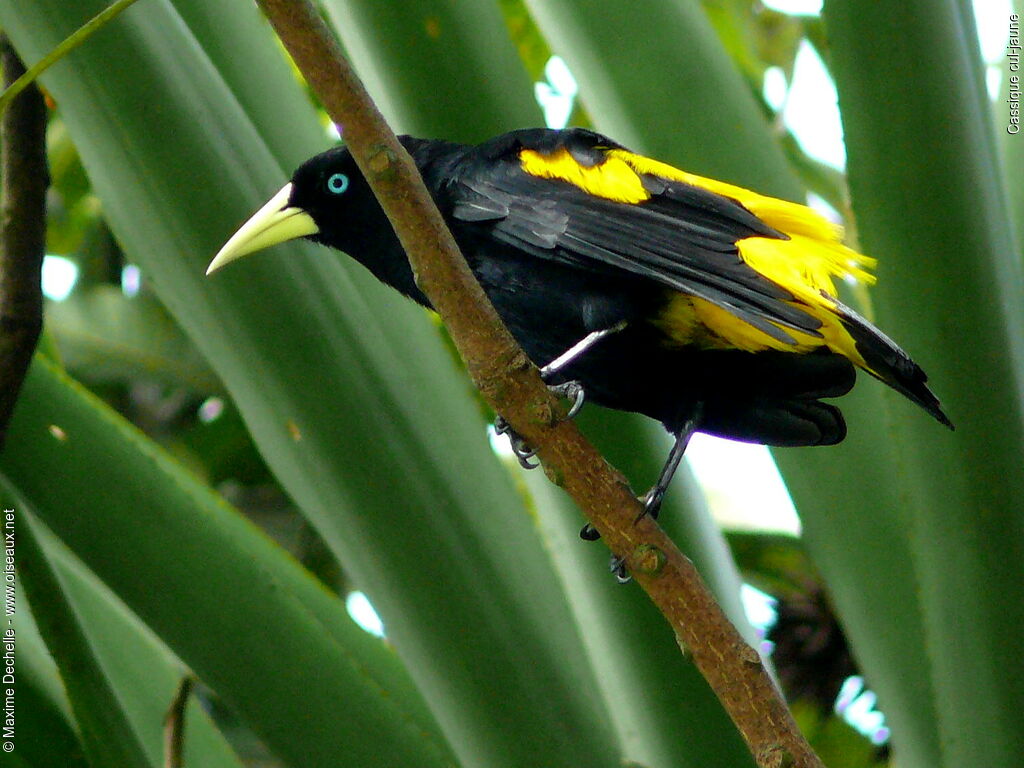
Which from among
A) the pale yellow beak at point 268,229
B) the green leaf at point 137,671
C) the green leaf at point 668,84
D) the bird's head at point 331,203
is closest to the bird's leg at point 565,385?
the green leaf at point 668,84

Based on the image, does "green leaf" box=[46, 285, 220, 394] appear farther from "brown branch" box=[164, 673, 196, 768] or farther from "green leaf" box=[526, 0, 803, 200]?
"brown branch" box=[164, 673, 196, 768]

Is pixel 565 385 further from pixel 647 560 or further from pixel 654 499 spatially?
pixel 647 560

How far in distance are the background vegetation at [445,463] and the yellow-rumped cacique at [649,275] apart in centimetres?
8

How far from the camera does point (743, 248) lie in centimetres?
191

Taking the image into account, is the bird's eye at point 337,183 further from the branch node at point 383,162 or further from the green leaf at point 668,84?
the branch node at point 383,162

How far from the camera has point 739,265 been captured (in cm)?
184

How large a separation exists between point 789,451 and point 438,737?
0.78m

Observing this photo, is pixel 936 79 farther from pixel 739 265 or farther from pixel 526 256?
pixel 526 256

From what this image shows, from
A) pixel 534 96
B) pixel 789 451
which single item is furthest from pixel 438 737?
pixel 534 96

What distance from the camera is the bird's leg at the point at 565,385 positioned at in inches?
74.4

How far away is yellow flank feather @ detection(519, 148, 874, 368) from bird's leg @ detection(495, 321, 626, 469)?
117 mm

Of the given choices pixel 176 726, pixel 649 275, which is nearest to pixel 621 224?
pixel 649 275

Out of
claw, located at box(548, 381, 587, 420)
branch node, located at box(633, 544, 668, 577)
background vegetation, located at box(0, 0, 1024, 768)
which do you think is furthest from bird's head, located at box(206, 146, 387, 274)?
branch node, located at box(633, 544, 668, 577)

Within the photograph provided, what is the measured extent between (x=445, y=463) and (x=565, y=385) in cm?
36
